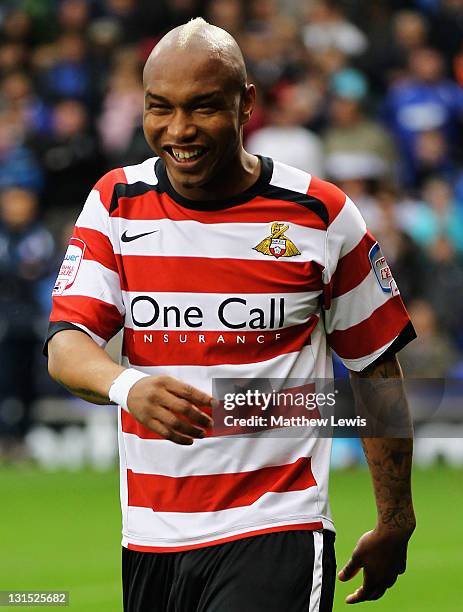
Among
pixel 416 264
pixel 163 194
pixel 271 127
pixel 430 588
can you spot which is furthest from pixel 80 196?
pixel 163 194

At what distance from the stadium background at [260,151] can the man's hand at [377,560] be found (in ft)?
19.8

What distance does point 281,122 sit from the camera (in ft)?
49.5

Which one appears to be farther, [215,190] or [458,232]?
[458,232]

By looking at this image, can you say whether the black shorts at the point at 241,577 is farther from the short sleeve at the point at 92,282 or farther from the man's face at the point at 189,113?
the man's face at the point at 189,113

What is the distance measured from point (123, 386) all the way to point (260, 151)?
35.9ft

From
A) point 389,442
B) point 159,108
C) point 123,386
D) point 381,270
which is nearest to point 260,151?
point 381,270

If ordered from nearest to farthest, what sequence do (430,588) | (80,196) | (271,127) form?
(430,588)
(271,127)
(80,196)

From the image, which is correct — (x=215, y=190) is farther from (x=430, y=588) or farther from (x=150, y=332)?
(x=430, y=588)

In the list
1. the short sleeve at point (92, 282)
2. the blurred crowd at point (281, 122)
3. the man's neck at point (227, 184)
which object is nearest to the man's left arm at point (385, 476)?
the man's neck at point (227, 184)

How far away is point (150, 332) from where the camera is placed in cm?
443

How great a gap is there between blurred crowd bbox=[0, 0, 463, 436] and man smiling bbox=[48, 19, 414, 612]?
28.7 ft

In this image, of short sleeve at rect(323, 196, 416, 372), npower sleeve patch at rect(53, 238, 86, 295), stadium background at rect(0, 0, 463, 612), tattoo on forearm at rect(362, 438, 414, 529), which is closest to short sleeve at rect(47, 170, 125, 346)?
npower sleeve patch at rect(53, 238, 86, 295)

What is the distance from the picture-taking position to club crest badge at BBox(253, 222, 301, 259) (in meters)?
4.47

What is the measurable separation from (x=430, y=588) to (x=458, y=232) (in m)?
6.48
